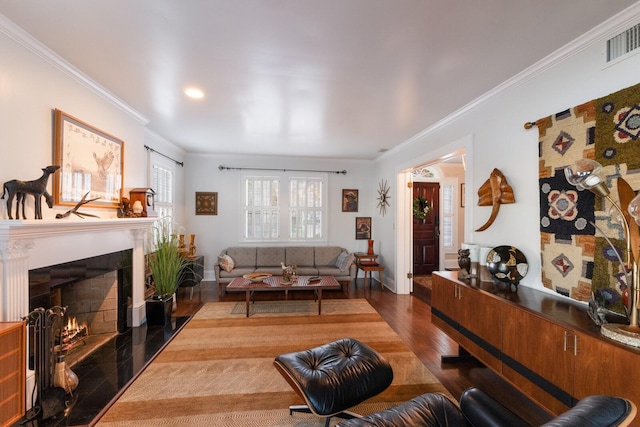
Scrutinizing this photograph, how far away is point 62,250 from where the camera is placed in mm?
2139

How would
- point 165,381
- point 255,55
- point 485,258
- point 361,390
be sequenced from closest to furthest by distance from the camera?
point 361,390
point 255,55
point 165,381
point 485,258

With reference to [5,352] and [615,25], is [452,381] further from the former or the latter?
[5,352]

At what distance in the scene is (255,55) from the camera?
1.96 m

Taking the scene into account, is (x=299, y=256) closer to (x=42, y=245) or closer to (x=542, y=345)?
(x=42, y=245)

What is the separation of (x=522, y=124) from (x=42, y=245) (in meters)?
3.83

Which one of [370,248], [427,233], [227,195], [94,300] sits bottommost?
[94,300]

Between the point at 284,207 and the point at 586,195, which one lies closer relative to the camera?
the point at 586,195

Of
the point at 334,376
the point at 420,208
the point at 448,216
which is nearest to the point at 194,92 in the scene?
the point at 334,376

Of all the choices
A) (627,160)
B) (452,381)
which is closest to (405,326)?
(452,381)

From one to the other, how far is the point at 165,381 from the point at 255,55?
2.66m

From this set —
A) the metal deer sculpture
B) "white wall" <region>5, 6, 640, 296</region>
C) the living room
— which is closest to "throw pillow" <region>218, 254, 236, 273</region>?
the living room

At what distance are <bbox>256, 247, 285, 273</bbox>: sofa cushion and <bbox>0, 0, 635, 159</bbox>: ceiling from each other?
287 centimetres

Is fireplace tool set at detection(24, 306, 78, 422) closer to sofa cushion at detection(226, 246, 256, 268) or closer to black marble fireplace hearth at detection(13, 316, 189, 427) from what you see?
black marble fireplace hearth at detection(13, 316, 189, 427)

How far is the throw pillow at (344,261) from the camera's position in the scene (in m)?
4.79
